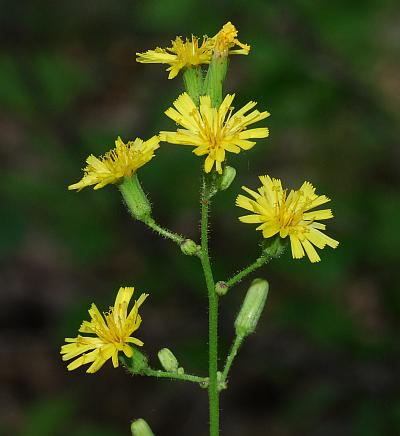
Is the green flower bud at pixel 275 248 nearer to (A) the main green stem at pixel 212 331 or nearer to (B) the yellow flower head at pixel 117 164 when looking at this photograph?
(A) the main green stem at pixel 212 331

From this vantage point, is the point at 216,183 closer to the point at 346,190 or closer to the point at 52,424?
the point at 52,424

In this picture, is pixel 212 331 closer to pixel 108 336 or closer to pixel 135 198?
pixel 108 336

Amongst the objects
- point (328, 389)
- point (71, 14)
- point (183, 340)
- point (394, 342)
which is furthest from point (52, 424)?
point (71, 14)

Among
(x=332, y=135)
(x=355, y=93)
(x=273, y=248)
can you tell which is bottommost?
(x=273, y=248)

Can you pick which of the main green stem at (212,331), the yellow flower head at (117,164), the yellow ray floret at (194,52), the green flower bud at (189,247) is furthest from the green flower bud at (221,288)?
the yellow ray floret at (194,52)

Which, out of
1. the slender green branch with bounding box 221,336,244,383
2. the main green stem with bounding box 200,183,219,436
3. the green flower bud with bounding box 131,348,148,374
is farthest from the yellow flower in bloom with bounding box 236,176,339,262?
the green flower bud with bounding box 131,348,148,374

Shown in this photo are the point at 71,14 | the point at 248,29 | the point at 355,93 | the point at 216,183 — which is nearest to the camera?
the point at 216,183

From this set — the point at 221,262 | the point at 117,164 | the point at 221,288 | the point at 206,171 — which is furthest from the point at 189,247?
the point at 221,262
